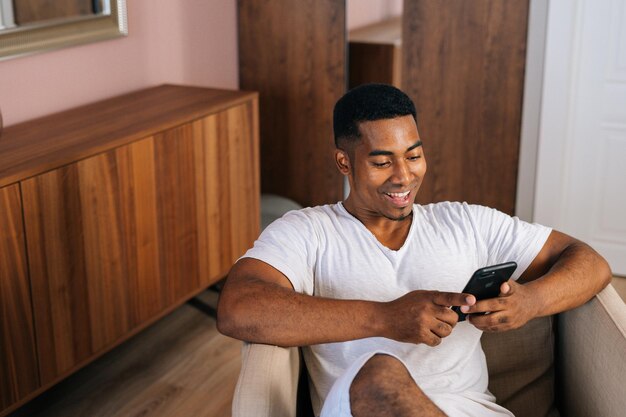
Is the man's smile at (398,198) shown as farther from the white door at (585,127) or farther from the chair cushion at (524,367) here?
the white door at (585,127)

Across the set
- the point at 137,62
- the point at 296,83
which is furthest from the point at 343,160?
the point at 296,83

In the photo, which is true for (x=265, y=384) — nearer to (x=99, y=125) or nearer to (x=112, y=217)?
(x=112, y=217)

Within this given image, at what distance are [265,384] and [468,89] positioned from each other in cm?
247

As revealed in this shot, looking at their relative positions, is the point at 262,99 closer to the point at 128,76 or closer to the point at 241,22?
the point at 241,22

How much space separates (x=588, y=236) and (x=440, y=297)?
2.42 m

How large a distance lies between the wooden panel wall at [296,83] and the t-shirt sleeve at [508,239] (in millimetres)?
1939

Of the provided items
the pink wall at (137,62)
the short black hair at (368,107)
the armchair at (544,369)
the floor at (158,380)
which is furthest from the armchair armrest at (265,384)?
the pink wall at (137,62)

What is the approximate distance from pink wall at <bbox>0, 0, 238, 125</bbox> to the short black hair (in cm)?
134

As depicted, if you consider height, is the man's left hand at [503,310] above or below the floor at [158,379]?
above

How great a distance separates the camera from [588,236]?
150 inches

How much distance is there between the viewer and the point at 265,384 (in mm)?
1593

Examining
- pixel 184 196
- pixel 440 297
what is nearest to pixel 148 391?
pixel 184 196

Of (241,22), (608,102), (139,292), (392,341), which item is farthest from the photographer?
(241,22)

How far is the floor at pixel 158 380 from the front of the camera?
2693 millimetres
